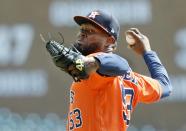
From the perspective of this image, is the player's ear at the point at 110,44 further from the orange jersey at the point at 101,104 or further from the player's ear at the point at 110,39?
the orange jersey at the point at 101,104

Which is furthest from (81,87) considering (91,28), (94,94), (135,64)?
(135,64)

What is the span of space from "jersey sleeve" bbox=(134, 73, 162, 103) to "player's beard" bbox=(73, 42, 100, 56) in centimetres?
33

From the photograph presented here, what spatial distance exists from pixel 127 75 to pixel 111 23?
0.85ft

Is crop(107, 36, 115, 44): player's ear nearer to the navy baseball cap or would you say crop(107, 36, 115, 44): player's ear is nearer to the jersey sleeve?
the navy baseball cap

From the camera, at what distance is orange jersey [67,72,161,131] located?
10.4ft

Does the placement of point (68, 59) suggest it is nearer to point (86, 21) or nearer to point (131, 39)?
point (86, 21)

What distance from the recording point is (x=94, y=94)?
3.18 m

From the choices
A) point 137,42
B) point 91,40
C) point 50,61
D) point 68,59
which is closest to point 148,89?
point 137,42

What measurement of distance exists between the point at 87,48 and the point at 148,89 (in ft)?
1.42

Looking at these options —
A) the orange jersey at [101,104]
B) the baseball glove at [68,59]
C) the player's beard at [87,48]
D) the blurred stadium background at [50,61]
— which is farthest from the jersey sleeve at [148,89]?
the blurred stadium background at [50,61]

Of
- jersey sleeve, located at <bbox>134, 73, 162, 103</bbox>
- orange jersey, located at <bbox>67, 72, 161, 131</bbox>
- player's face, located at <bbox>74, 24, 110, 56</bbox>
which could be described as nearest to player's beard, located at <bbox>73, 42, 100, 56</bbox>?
player's face, located at <bbox>74, 24, 110, 56</bbox>

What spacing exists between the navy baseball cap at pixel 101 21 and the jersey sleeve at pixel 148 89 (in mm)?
295

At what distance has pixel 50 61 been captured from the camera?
8.16m

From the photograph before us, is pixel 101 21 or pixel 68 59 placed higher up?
pixel 101 21
